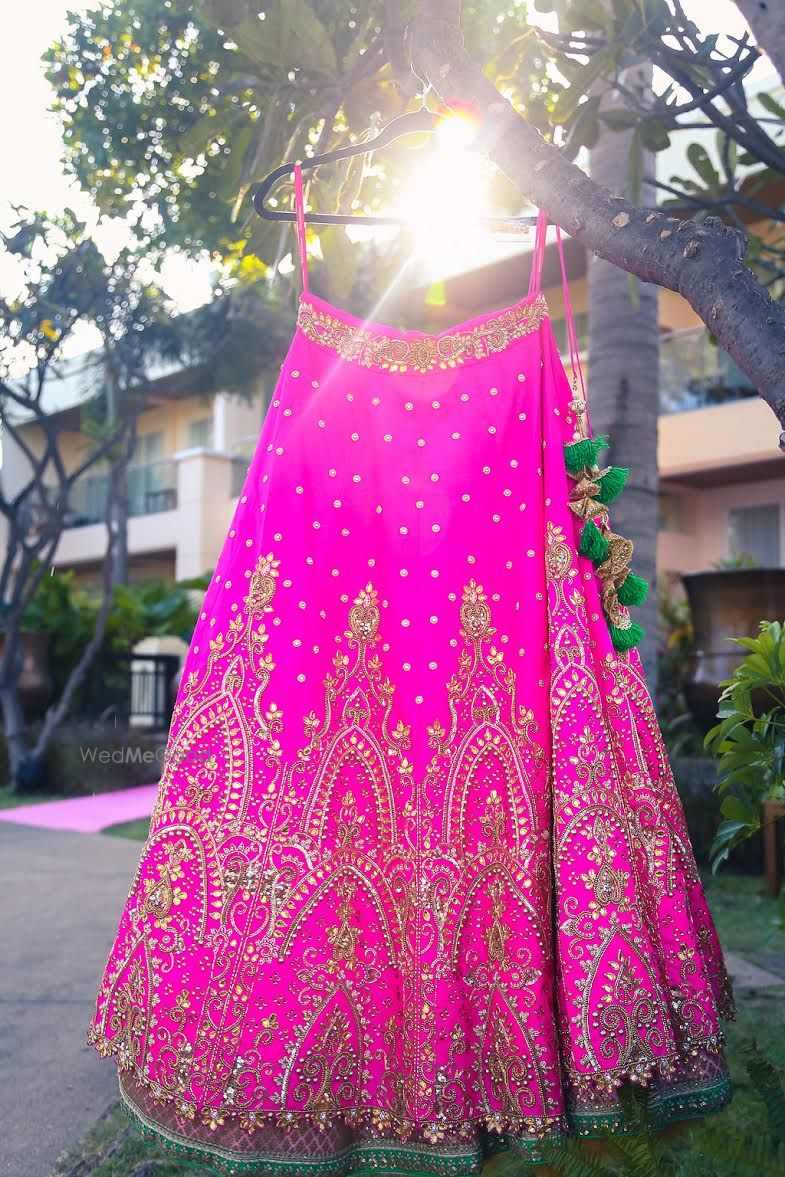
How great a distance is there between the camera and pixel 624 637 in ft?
5.84

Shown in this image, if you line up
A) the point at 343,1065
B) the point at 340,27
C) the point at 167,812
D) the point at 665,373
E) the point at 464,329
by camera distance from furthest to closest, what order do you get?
the point at 665,373
the point at 340,27
the point at 464,329
the point at 167,812
the point at 343,1065

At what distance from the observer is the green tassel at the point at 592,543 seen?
5.91ft

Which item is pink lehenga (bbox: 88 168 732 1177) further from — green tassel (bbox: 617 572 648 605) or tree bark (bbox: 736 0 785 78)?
tree bark (bbox: 736 0 785 78)

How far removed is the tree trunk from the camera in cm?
382

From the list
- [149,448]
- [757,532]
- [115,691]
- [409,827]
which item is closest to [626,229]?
[409,827]

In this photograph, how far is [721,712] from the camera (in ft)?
5.88

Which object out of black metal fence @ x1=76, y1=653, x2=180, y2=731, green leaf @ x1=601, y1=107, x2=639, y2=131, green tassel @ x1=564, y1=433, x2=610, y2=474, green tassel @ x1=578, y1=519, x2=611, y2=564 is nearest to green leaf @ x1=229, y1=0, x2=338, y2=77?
green leaf @ x1=601, y1=107, x2=639, y2=131

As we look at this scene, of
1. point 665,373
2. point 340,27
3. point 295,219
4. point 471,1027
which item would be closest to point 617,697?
point 471,1027

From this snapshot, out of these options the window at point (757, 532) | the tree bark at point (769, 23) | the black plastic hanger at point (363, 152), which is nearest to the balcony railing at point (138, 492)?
the window at point (757, 532)

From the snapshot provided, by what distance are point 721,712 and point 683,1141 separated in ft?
2.32

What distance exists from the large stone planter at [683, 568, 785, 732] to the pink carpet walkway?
151 inches

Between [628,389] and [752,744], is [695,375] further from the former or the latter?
[752,744]

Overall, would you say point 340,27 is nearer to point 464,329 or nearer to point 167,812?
point 464,329

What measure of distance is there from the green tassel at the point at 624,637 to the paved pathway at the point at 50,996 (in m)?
1.44
